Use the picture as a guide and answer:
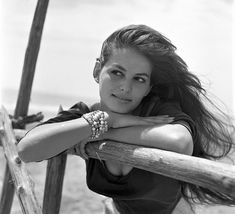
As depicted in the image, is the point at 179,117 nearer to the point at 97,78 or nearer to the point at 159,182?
the point at 159,182

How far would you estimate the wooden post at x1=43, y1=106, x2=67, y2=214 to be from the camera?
2986 mm

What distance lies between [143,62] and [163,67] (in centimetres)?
12

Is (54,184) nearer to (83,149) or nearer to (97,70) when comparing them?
(83,149)

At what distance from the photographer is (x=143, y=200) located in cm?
219

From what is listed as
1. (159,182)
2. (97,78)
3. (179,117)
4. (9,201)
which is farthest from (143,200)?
(9,201)

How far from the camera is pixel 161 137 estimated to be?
1814mm

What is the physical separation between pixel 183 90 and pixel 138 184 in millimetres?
507

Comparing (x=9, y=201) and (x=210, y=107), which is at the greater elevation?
(x=210, y=107)

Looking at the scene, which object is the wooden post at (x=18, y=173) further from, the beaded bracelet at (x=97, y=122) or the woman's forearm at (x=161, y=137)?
the woman's forearm at (x=161, y=137)

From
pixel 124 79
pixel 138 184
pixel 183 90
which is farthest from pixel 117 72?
pixel 138 184

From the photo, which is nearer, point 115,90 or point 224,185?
point 224,185

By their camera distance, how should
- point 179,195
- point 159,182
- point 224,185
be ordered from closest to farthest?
point 224,185, point 159,182, point 179,195

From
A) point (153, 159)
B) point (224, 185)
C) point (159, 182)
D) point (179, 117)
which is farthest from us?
point (159, 182)

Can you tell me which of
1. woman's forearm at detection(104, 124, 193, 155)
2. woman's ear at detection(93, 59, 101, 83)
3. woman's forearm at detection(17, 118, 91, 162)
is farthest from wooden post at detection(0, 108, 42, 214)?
woman's forearm at detection(104, 124, 193, 155)
